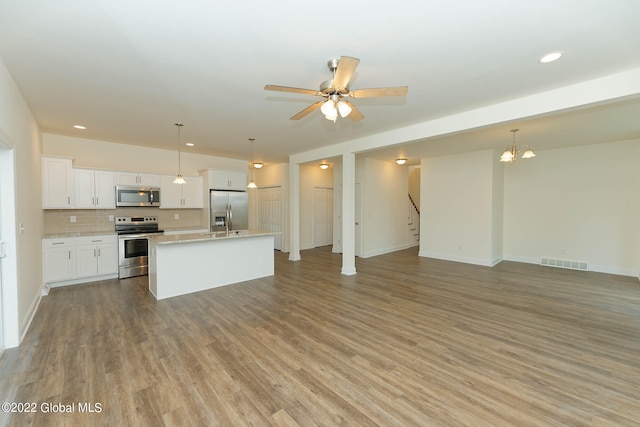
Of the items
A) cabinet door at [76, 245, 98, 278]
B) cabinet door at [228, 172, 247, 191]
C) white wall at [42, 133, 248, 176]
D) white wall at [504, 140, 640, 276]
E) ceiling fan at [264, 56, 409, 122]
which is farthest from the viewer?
cabinet door at [228, 172, 247, 191]

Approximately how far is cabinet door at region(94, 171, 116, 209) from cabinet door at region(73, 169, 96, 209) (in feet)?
0.21

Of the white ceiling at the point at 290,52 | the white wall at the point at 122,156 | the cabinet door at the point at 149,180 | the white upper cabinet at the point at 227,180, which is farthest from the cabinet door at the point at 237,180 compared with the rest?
the white ceiling at the point at 290,52

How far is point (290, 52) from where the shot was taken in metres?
2.28

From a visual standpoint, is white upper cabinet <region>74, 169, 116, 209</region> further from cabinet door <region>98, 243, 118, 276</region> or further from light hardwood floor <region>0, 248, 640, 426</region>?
light hardwood floor <region>0, 248, 640, 426</region>

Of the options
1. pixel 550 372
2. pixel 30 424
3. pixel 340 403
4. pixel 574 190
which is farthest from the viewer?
pixel 574 190

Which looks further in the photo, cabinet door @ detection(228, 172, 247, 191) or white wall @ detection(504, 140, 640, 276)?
cabinet door @ detection(228, 172, 247, 191)

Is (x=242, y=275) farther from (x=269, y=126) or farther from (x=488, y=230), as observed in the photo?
(x=488, y=230)

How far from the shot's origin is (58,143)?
507 cm

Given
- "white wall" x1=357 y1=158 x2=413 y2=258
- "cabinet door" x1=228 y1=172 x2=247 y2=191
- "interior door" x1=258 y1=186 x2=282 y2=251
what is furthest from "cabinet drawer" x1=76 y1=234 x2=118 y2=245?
"white wall" x1=357 y1=158 x2=413 y2=258

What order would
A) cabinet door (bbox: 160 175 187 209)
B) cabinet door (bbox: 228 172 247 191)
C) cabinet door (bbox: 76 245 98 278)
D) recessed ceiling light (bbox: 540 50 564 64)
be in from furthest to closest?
cabinet door (bbox: 228 172 247 191)
cabinet door (bbox: 160 175 187 209)
cabinet door (bbox: 76 245 98 278)
recessed ceiling light (bbox: 540 50 564 64)

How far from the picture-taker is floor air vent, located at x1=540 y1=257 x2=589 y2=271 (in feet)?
18.9

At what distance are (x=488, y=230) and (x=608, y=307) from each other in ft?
8.58

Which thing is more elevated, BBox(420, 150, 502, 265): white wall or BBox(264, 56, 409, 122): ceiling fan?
BBox(264, 56, 409, 122): ceiling fan

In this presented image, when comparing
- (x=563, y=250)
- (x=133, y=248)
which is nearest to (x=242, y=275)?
(x=133, y=248)
